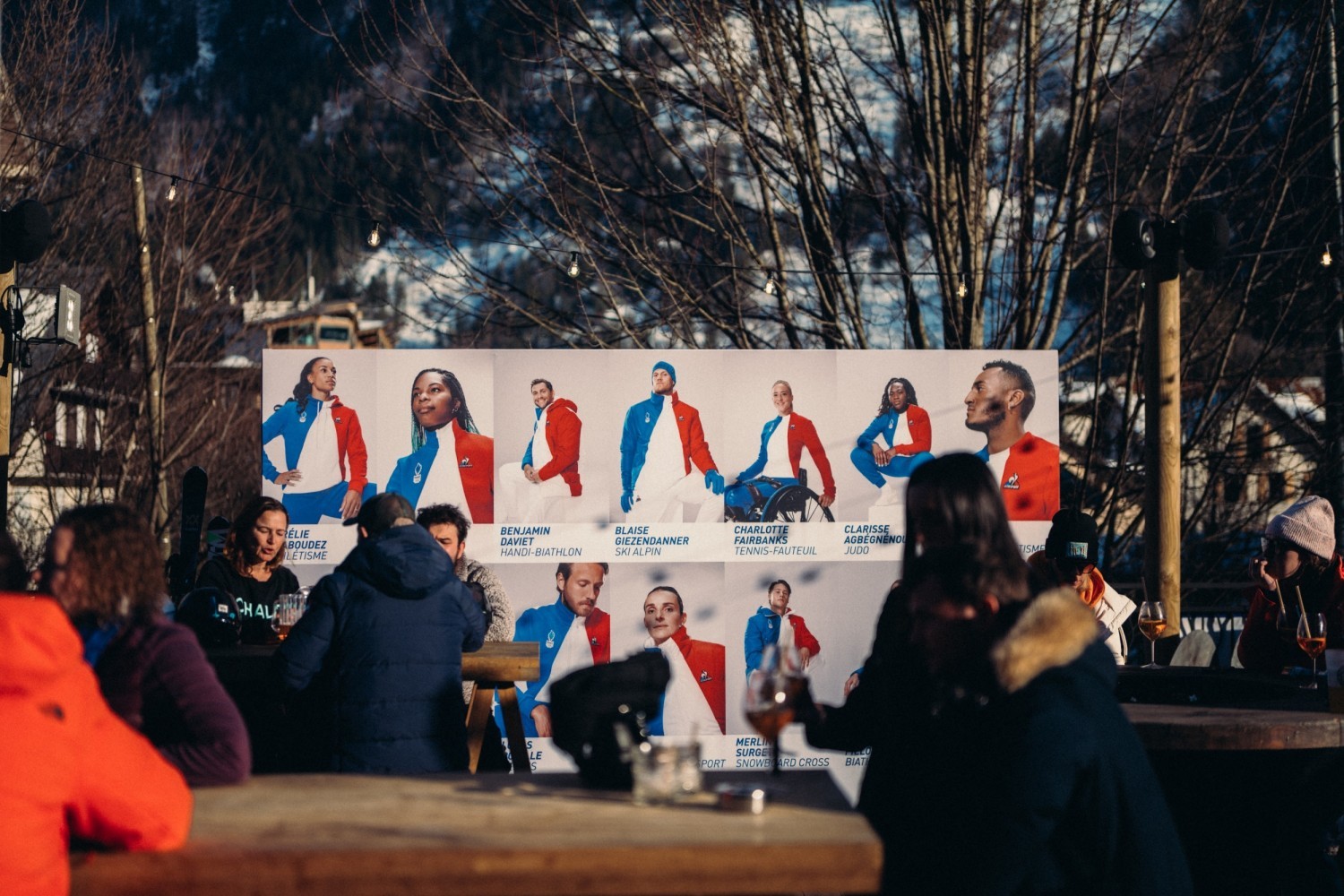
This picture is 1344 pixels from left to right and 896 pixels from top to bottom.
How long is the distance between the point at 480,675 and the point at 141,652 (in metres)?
2.49

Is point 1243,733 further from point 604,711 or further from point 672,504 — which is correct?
point 672,504

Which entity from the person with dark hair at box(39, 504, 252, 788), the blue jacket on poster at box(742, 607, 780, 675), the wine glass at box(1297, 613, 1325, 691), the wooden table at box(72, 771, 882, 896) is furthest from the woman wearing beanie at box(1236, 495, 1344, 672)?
the person with dark hair at box(39, 504, 252, 788)

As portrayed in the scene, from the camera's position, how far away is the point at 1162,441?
782cm

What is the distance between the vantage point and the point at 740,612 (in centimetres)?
723

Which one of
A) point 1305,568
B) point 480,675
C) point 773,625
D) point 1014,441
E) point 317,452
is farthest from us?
point 1014,441

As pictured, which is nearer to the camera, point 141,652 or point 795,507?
point 141,652

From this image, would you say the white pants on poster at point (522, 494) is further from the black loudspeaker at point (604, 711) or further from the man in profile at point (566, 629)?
the black loudspeaker at point (604, 711)

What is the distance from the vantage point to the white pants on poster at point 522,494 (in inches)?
283

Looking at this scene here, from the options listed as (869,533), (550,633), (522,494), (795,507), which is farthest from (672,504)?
(869,533)

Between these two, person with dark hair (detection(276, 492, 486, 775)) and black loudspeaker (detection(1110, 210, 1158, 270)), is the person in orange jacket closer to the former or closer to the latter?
person with dark hair (detection(276, 492, 486, 775))

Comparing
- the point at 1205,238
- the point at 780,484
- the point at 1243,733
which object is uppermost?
the point at 1205,238

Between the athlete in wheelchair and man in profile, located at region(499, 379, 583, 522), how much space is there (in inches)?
33.0

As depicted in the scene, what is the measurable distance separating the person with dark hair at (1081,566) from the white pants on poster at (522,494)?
2.46 m

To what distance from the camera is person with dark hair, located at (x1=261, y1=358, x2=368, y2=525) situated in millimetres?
7121
